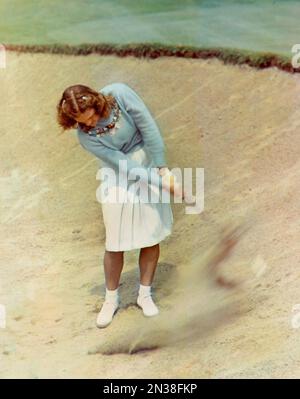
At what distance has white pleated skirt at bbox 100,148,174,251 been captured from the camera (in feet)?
6.47

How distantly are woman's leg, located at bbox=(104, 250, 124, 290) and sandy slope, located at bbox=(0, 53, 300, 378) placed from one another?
9 cm

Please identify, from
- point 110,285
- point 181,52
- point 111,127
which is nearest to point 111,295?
point 110,285

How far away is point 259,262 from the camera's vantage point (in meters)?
2.13

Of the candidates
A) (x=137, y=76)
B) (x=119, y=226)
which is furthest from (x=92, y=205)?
(x=137, y=76)

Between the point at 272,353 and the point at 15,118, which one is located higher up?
the point at 15,118

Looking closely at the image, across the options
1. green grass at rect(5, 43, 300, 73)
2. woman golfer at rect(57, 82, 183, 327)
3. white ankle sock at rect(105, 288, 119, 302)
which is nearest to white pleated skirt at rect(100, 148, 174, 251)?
woman golfer at rect(57, 82, 183, 327)

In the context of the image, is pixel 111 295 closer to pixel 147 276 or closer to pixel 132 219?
pixel 147 276

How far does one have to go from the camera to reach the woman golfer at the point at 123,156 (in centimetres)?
188

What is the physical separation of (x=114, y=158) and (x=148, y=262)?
33 centimetres

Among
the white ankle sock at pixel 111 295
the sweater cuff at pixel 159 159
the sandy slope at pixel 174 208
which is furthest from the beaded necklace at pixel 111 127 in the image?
the white ankle sock at pixel 111 295

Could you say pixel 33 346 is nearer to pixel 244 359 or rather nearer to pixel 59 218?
pixel 59 218

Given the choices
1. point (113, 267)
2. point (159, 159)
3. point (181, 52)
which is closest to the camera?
point (159, 159)

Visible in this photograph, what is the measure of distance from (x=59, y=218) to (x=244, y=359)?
2.28ft

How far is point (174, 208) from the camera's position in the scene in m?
2.23
